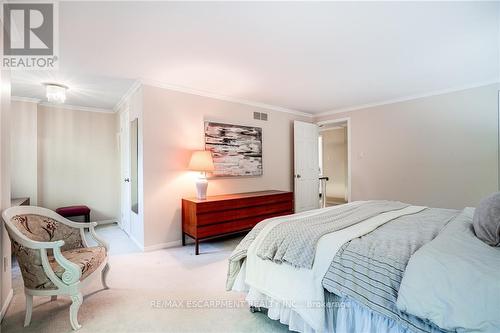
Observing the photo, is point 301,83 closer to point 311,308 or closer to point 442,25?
point 442,25

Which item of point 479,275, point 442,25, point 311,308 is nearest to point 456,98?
point 442,25

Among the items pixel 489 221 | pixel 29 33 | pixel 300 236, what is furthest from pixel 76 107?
pixel 489 221

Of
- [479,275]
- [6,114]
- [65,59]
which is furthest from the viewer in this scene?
[65,59]

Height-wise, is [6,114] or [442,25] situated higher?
[442,25]

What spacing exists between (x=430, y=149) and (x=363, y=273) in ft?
12.0

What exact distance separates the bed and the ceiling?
1642mm

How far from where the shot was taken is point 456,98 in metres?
3.69

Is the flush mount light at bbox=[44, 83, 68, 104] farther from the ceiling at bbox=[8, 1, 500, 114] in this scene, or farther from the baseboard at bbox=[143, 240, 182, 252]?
the baseboard at bbox=[143, 240, 182, 252]

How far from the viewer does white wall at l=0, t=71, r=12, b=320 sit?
1.82m

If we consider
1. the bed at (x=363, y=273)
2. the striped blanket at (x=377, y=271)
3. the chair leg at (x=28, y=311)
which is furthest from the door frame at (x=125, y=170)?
the striped blanket at (x=377, y=271)

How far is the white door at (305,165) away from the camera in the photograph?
5016 millimetres

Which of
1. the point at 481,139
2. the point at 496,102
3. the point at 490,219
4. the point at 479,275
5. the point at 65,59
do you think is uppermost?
the point at 65,59

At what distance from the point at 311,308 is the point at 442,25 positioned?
252cm

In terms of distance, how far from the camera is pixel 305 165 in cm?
517
